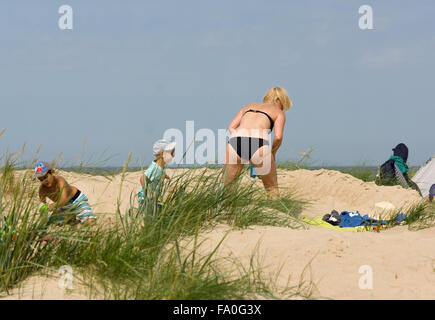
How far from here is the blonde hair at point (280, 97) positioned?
6.20m

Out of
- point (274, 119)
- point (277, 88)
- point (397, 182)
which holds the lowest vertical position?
point (397, 182)

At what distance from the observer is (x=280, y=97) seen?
620 centimetres

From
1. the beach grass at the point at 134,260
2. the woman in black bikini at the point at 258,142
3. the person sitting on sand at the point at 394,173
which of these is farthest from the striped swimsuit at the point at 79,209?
the person sitting on sand at the point at 394,173

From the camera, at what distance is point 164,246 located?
128 inches

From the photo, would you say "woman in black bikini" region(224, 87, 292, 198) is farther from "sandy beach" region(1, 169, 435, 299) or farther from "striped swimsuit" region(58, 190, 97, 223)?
"striped swimsuit" region(58, 190, 97, 223)

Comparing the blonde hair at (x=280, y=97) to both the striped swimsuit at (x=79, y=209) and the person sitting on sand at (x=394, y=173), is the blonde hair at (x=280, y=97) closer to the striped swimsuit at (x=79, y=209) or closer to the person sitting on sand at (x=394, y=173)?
the striped swimsuit at (x=79, y=209)

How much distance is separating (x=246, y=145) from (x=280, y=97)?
0.84m

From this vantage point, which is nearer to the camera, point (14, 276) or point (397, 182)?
point (14, 276)

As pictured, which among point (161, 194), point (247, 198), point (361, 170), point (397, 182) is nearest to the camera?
point (161, 194)

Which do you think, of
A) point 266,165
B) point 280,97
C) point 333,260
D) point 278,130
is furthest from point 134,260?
point 280,97

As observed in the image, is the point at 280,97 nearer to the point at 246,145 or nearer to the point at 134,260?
the point at 246,145
